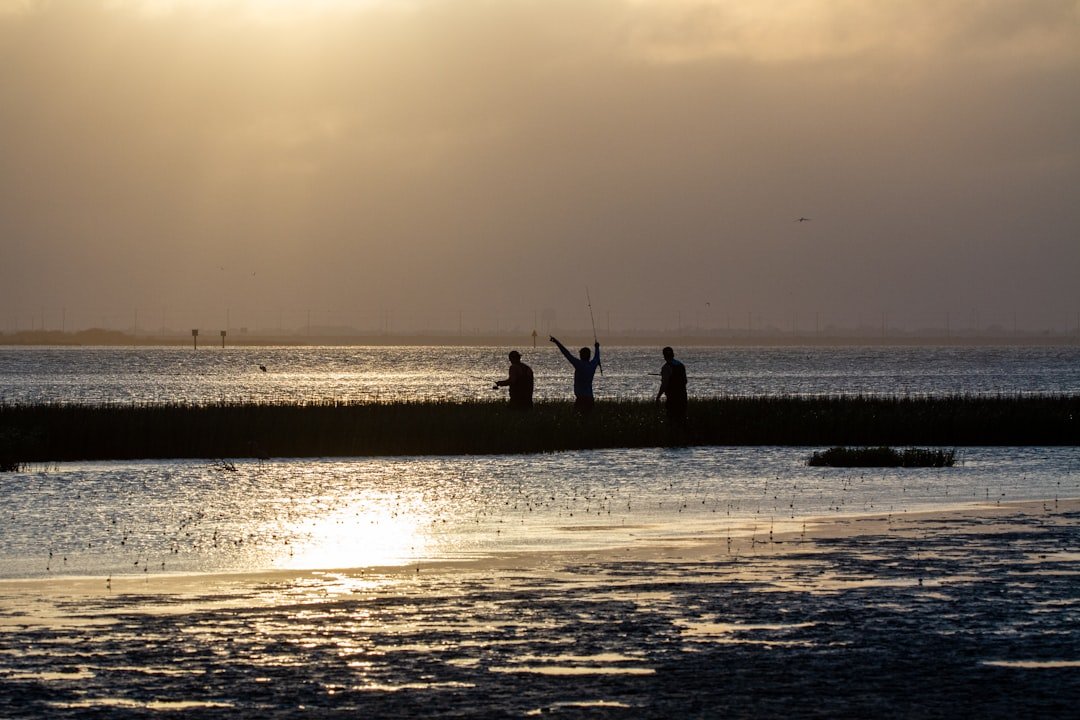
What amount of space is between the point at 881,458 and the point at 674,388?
622cm

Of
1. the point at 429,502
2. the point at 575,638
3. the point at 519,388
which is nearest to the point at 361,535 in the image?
the point at 429,502

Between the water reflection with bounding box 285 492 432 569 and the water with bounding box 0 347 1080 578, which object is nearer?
the water reflection with bounding box 285 492 432 569

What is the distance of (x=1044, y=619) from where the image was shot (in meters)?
11.4

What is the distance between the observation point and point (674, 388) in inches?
1342

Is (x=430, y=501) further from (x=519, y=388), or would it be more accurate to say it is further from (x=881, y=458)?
(x=519, y=388)

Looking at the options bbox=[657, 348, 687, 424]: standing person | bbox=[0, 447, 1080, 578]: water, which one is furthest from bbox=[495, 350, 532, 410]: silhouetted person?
bbox=[657, 348, 687, 424]: standing person

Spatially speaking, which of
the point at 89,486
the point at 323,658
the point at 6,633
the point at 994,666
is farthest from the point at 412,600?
the point at 89,486

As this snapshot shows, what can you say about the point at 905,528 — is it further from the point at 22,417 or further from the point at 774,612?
the point at 22,417

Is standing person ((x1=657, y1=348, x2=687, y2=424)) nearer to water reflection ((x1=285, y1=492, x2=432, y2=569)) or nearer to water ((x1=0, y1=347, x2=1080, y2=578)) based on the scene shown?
→ water ((x1=0, y1=347, x2=1080, y2=578))

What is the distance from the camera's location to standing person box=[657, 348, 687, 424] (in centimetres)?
3353

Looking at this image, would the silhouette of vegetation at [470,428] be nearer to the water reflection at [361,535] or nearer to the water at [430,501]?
the water at [430,501]

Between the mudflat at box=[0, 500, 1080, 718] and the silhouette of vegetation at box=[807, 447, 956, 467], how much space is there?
1335cm

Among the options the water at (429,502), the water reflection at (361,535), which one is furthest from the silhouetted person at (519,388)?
the water reflection at (361,535)

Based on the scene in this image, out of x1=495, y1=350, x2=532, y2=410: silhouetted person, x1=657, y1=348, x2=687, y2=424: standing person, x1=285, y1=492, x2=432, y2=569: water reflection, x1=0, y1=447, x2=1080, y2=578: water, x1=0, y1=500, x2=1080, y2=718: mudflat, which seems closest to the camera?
x1=0, y1=500, x2=1080, y2=718: mudflat
